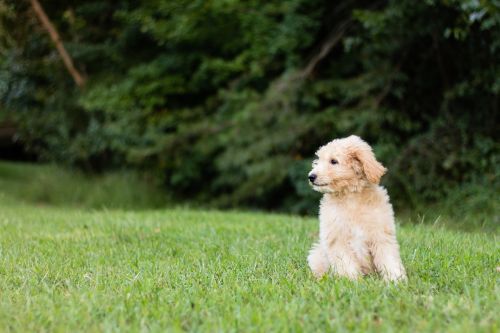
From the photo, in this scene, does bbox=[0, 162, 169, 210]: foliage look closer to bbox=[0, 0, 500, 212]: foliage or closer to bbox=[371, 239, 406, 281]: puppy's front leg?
bbox=[0, 0, 500, 212]: foliage

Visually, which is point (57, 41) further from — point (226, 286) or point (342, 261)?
point (342, 261)

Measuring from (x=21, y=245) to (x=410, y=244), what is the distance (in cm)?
417

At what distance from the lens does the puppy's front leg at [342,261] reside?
16.5 feet

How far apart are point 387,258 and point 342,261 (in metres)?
0.34

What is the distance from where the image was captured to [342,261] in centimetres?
505

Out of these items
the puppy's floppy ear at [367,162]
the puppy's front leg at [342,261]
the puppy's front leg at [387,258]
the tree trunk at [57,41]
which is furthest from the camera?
the tree trunk at [57,41]

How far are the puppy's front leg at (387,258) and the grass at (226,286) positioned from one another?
0.36ft

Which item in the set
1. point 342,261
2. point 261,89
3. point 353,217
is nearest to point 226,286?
point 342,261

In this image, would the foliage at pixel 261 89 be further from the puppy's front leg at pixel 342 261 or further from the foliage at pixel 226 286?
the puppy's front leg at pixel 342 261

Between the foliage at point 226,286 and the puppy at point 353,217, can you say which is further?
the puppy at point 353,217

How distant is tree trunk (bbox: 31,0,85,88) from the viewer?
52.9 feet

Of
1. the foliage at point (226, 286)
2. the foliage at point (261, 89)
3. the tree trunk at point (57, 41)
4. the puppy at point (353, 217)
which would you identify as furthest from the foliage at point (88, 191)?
the puppy at point (353, 217)

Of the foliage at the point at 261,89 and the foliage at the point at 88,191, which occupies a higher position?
the foliage at the point at 261,89

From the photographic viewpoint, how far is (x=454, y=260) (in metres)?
5.72
